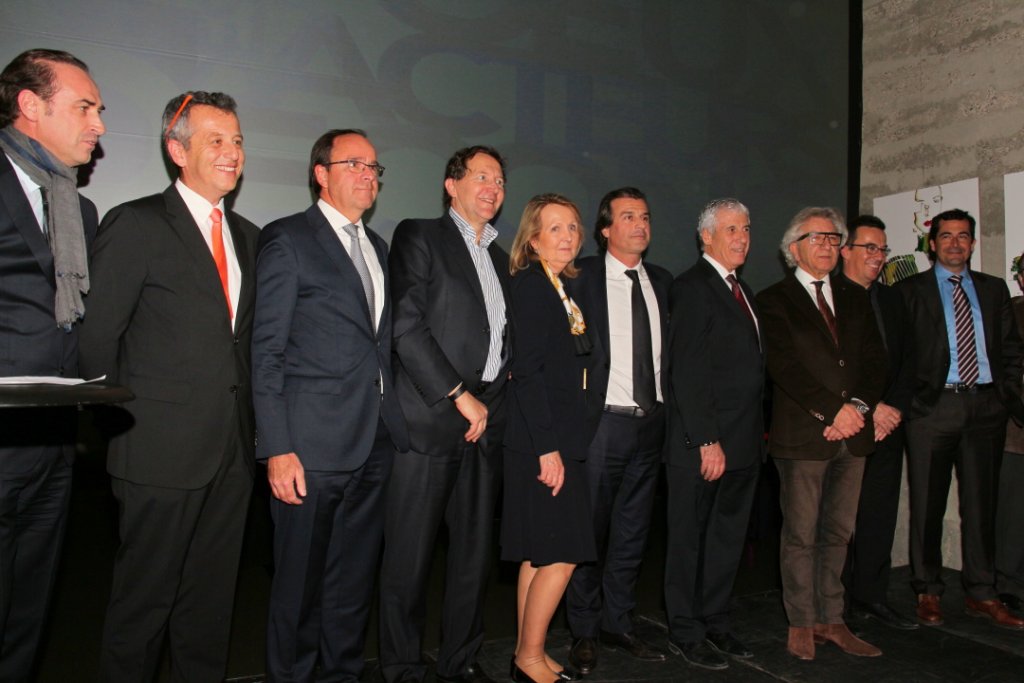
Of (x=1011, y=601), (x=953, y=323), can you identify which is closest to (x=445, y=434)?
(x=953, y=323)

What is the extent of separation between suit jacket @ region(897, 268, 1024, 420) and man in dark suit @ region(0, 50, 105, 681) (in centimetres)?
389

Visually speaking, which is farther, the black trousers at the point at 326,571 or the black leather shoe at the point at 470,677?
the black leather shoe at the point at 470,677

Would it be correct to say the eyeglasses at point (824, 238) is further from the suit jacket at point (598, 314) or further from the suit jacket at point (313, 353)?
the suit jacket at point (313, 353)

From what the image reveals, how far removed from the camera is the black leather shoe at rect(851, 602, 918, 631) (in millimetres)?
3928

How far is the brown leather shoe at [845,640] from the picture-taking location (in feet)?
11.5

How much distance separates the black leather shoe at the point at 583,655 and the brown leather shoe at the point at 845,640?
3.64 ft

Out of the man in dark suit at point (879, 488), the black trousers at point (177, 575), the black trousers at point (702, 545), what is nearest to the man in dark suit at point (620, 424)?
the black trousers at point (702, 545)

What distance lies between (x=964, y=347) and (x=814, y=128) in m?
2.03

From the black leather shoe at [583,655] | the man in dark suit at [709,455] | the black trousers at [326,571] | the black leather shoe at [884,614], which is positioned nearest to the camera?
the black trousers at [326,571]

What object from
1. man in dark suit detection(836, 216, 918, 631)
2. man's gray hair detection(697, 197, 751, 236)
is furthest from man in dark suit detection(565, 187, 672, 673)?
man in dark suit detection(836, 216, 918, 631)

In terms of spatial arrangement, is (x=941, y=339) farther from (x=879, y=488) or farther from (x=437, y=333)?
(x=437, y=333)

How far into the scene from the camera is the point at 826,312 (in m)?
3.74

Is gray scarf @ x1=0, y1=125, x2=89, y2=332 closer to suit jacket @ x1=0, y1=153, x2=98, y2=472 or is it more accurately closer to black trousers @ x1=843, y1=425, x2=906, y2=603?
suit jacket @ x1=0, y1=153, x2=98, y2=472

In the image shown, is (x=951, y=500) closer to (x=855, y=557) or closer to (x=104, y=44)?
(x=855, y=557)
